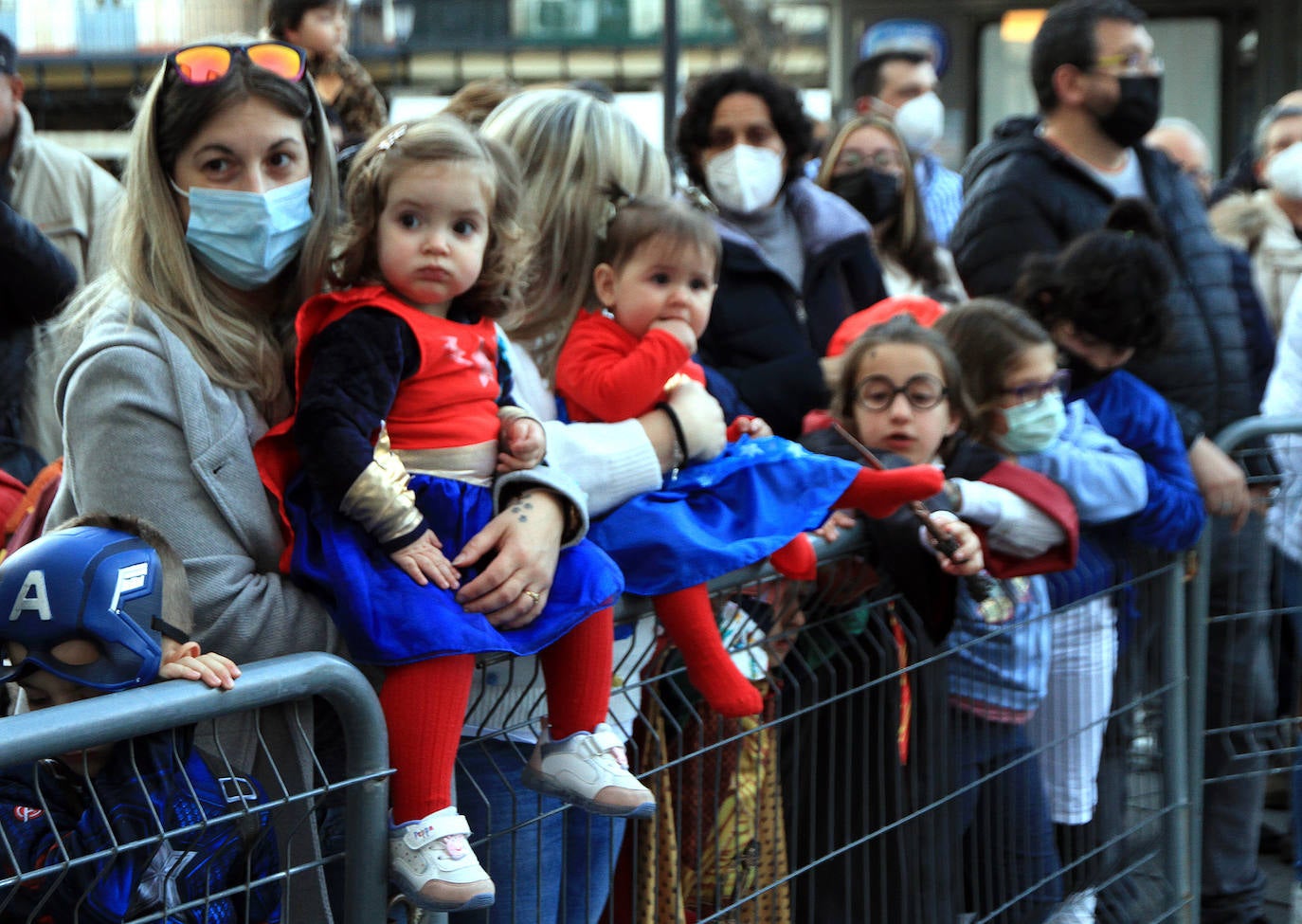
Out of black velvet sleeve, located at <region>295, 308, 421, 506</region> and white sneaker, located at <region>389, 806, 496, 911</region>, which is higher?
black velvet sleeve, located at <region>295, 308, 421, 506</region>

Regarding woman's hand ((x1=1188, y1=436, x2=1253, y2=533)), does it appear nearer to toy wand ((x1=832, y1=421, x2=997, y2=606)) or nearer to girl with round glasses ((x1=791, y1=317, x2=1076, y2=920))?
girl with round glasses ((x1=791, y1=317, x2=1076, y2=920))

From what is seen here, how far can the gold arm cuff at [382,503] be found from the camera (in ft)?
7.05

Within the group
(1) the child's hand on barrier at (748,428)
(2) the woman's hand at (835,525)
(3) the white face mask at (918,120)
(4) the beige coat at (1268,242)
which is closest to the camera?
(2) the woman's hand at (835,525)

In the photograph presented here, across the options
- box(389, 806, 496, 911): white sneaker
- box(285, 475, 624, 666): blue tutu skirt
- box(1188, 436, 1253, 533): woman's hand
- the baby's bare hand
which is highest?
the baby's bare hand

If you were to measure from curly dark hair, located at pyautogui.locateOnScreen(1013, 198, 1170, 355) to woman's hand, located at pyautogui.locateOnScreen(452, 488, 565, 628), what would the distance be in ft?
6.56

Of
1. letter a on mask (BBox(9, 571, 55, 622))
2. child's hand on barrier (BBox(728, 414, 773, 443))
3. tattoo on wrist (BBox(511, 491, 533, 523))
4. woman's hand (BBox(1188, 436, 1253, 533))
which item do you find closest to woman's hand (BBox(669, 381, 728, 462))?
child's hand on barrier (BBox(728, 414, 773, 443))

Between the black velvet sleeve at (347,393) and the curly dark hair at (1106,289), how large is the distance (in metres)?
2.13

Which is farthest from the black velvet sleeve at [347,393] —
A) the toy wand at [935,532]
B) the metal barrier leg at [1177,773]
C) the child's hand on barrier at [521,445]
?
the metal barrier leg at [1177,773]

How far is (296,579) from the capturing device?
220cm

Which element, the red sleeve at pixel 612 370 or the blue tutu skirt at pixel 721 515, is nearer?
the blue tutu skirt at pixel 721 515

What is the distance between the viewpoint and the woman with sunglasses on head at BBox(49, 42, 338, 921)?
2.12 m

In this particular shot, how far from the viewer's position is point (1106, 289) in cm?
383

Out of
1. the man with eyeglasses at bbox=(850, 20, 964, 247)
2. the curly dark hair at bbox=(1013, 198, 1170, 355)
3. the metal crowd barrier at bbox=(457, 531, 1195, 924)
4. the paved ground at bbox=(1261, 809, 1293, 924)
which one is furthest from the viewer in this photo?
the man with eyeglasses at bbox=(850, 20, 964, 247)

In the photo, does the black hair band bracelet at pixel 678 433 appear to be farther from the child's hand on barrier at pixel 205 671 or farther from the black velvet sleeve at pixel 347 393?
the child's hand on barrier at pixel 205 671
